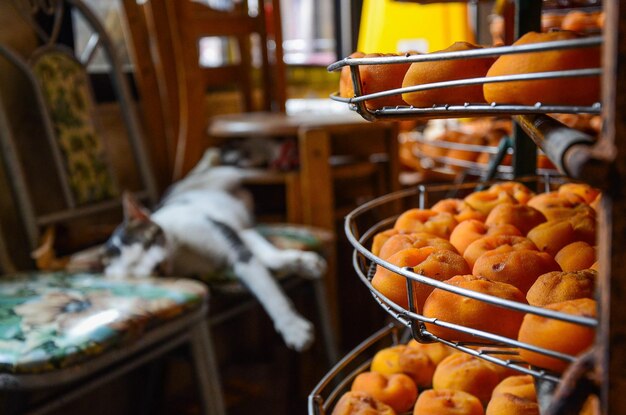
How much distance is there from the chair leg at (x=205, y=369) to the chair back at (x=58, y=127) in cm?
47

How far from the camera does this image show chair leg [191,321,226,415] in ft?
3.80

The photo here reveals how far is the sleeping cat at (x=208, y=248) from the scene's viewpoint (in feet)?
4.27

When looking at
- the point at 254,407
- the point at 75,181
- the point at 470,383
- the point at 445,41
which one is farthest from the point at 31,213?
the point at 445,41

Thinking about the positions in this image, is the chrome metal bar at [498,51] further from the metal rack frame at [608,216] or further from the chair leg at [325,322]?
the chair leg at [325,322]

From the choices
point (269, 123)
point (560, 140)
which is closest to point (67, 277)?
point (269, 123)

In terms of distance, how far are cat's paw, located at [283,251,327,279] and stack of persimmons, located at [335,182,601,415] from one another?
2.34ft

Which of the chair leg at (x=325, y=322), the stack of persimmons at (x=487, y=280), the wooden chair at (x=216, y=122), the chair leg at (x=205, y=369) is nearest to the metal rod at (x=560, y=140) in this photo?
the stack of persimmons at (x=487, y=280)

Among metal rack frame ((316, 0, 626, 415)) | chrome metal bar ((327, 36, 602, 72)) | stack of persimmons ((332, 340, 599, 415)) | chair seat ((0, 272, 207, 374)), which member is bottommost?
chair seat ((0, 272, 207, 374))

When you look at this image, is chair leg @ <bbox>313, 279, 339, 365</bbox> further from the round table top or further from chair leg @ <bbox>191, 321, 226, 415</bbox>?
the round table top

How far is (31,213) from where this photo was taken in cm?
132

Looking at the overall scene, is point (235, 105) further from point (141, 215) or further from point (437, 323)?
point (437, 323)

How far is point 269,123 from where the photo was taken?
1.89 meters

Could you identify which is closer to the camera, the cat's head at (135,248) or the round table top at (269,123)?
the cat's head at (135,248)

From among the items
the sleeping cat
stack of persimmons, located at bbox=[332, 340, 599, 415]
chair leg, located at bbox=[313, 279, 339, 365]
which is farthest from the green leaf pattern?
stack of persimmons, located at bbox=[332, 340, 599, 415]
